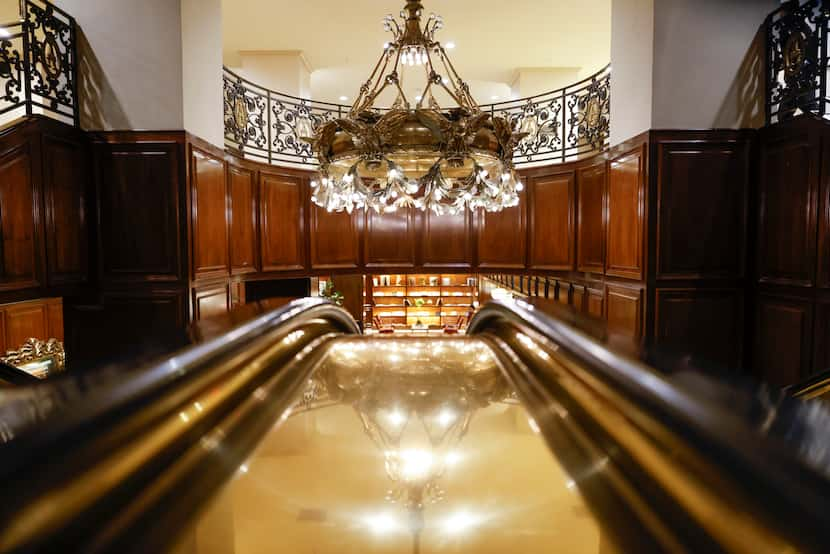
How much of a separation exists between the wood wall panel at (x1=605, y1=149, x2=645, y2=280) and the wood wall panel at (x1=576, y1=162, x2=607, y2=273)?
0.20m

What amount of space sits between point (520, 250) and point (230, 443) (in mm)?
6092

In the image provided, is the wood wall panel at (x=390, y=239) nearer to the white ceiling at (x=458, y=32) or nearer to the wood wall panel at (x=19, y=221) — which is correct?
the white ceiling at (x=458, y=32)

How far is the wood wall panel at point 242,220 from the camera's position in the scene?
5.42 meters

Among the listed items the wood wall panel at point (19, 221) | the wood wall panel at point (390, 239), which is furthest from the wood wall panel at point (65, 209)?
the wood wall panel at point (390, 239)

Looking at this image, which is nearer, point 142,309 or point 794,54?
point 794,54

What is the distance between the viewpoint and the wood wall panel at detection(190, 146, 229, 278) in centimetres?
457

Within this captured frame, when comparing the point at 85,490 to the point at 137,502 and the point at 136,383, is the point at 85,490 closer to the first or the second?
the point at 137,502

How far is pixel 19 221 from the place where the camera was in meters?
3.71

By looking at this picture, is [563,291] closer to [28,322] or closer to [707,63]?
[707,63]

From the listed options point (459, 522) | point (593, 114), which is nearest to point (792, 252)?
point (593, 114)

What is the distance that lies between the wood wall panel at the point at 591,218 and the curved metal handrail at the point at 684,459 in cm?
470

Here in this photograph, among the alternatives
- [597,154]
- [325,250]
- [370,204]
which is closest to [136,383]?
[370,204]

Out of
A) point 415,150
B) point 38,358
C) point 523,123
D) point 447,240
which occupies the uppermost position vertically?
point 523,123

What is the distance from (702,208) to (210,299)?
16.2ft
